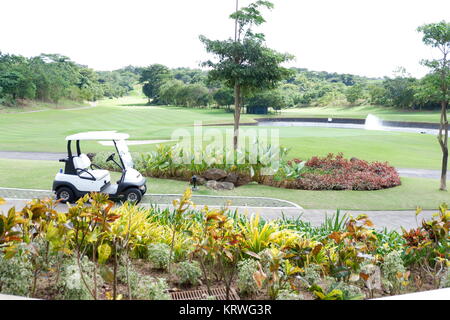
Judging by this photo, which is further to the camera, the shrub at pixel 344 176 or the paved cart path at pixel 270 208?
the shrub at pixel 344 176

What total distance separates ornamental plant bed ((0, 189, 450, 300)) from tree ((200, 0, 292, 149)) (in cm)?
503

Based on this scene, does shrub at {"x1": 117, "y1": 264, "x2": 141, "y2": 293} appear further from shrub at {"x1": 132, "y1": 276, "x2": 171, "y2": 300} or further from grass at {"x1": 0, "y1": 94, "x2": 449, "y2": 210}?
grass at {"x1": 0, "y1": 94, "x2": 449, "y2": 210}

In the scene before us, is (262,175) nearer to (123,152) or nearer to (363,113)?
(123,152)

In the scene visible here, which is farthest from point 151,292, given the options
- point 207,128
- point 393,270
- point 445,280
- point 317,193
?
point 207,128

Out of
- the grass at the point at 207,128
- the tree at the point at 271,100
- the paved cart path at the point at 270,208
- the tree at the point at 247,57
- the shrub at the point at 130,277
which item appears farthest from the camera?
the tree at the point at 271,100

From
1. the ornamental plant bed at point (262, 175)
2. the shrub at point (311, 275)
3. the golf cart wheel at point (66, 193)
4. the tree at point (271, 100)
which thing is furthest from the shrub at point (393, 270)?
the tree at point (271, 100)

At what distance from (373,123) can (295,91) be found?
4.56 metres

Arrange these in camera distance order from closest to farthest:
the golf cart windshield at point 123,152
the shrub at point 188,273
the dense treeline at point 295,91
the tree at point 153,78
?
the shrub at point 188,273, the golf cart windshield at point 123,152, the tree at point 153,78, the dense treeline at point 295,91

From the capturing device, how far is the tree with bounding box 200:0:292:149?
6924 mm

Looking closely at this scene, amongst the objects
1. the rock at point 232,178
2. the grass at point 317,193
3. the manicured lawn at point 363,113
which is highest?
the manicured lawn at point 363,113

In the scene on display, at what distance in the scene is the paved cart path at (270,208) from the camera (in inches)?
167

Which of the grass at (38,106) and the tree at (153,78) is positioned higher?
the tree at (153,78)

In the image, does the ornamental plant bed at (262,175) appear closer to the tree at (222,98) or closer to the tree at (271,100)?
the tree at (222,98)

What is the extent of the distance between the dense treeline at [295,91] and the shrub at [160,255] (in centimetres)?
581
